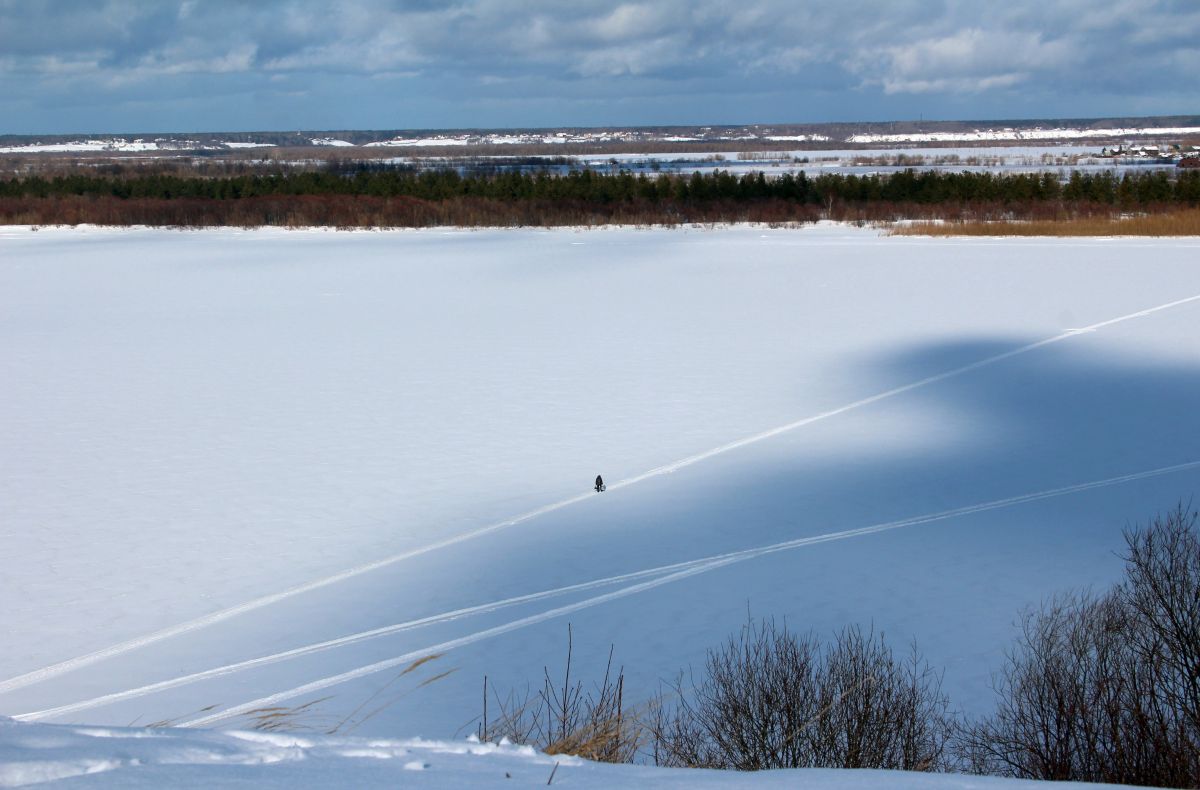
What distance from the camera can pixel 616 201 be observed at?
4878 cm

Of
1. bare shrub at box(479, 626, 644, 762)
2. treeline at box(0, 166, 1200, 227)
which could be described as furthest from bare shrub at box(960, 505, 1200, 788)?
treeline at box(0, 166, 1200, 227)

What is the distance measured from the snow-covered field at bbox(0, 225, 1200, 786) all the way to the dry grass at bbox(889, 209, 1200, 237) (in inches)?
533

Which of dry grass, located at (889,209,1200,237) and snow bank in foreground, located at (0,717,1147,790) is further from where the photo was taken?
dry grass, located at (889,209,1200,237)

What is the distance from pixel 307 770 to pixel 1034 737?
2.78 m

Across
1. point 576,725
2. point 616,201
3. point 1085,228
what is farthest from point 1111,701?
point 616,201

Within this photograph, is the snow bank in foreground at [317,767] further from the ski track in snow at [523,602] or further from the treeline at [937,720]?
the ski track in snow at [523,602]

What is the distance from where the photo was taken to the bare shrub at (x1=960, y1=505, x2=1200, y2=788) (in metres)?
4.71

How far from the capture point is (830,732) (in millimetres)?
4859

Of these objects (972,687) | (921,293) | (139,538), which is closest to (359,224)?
(921,293)

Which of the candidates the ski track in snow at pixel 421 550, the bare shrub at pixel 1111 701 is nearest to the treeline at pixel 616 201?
the ski track in snow at pixel 421 550

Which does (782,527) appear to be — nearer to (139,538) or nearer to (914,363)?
(139,538)

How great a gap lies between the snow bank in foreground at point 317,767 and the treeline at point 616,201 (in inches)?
1557

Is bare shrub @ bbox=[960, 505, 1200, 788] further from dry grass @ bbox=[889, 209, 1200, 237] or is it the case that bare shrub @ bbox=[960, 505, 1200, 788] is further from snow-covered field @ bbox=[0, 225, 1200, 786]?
dry grass @ bbox=[889, 209, 1200, 237]

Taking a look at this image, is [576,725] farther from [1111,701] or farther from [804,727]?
[1111,701]
